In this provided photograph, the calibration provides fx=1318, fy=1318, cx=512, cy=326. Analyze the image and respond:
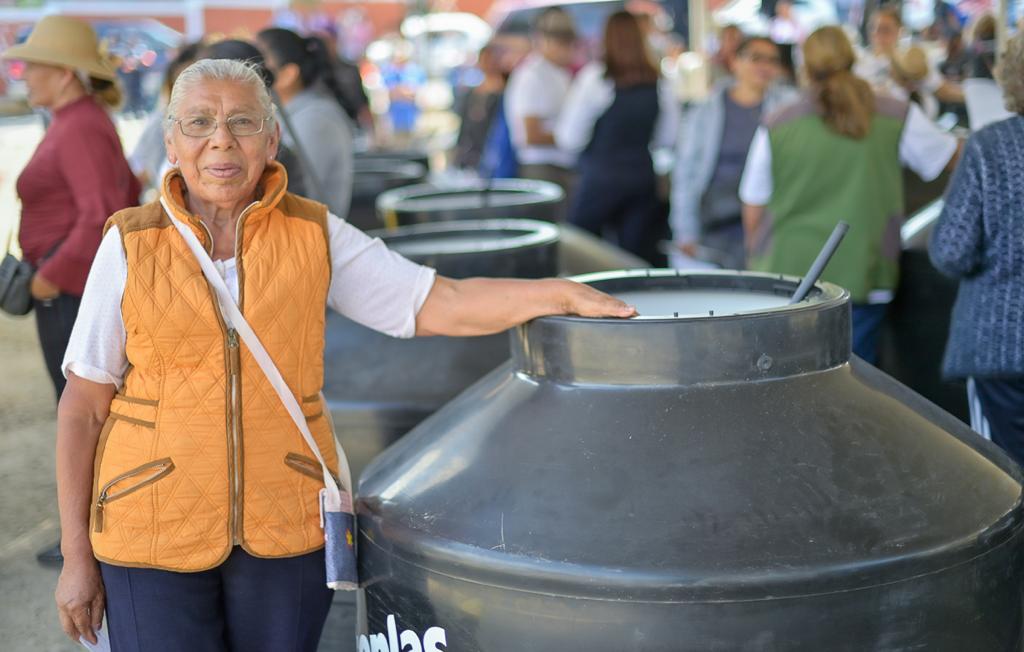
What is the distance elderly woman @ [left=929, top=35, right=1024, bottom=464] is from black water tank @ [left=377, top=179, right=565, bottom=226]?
224 centimetres

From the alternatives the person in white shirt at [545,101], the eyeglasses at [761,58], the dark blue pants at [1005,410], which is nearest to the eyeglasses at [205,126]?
the dark blue pants at [1005,410]

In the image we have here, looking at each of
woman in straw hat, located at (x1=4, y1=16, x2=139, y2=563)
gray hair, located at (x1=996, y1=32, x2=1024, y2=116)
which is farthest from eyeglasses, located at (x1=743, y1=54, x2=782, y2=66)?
woman in straw hat, located at (x1=4, y1=16, x2=139, y2=563)

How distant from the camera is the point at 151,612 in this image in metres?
2.30

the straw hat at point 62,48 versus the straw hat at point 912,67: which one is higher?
the straw hat at point 62,48

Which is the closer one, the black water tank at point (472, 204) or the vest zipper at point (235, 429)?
the vest zipper at point (235, 429)

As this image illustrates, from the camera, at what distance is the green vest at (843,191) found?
4398 millimetres

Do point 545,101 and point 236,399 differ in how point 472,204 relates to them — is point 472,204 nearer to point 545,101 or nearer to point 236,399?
point 545,101

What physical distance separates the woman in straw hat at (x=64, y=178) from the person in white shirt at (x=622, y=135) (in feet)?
10.2

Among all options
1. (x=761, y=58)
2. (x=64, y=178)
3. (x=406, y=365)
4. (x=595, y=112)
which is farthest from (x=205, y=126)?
(x=595, y=112)

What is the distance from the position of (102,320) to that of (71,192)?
6.17ft

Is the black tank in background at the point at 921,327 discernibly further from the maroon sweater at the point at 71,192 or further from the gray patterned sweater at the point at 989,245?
the maroon sweater at the point at 71,192

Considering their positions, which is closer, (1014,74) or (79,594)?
(79,594)

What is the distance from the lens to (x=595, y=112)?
6.93m

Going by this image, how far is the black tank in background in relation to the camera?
4.29 m
